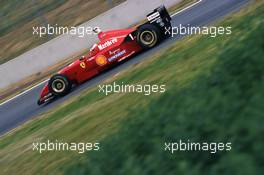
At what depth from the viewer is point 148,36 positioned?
1595 cm

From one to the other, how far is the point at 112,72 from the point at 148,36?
1438 millimetres

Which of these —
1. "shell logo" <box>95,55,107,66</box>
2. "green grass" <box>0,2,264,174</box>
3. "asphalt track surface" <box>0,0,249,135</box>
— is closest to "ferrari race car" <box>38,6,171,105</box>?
"shell logo" <box>95,55,107,66</box>

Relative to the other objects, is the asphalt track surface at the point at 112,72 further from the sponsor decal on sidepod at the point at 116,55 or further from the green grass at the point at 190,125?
the green grass at the point at 190,125

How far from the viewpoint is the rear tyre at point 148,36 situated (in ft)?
52.0

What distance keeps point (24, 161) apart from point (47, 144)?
592 mm

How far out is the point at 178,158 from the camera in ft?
17.9

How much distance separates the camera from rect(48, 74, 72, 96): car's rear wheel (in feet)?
55.8

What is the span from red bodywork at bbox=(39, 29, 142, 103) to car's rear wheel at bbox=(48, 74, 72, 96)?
14 centimetres

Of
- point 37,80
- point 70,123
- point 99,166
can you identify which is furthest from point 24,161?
A: point 37,80

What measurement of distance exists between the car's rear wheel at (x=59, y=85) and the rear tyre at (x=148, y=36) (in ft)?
8.35

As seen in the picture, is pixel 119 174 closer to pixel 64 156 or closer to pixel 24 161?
pixel 64 156

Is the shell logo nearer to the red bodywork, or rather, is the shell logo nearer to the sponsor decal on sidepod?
the red bodywork

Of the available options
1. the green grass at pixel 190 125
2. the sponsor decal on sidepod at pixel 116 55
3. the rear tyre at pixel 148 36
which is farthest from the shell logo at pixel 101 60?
the green grass at pixel 190 125

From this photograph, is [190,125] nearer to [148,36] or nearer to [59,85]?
[148,36]
